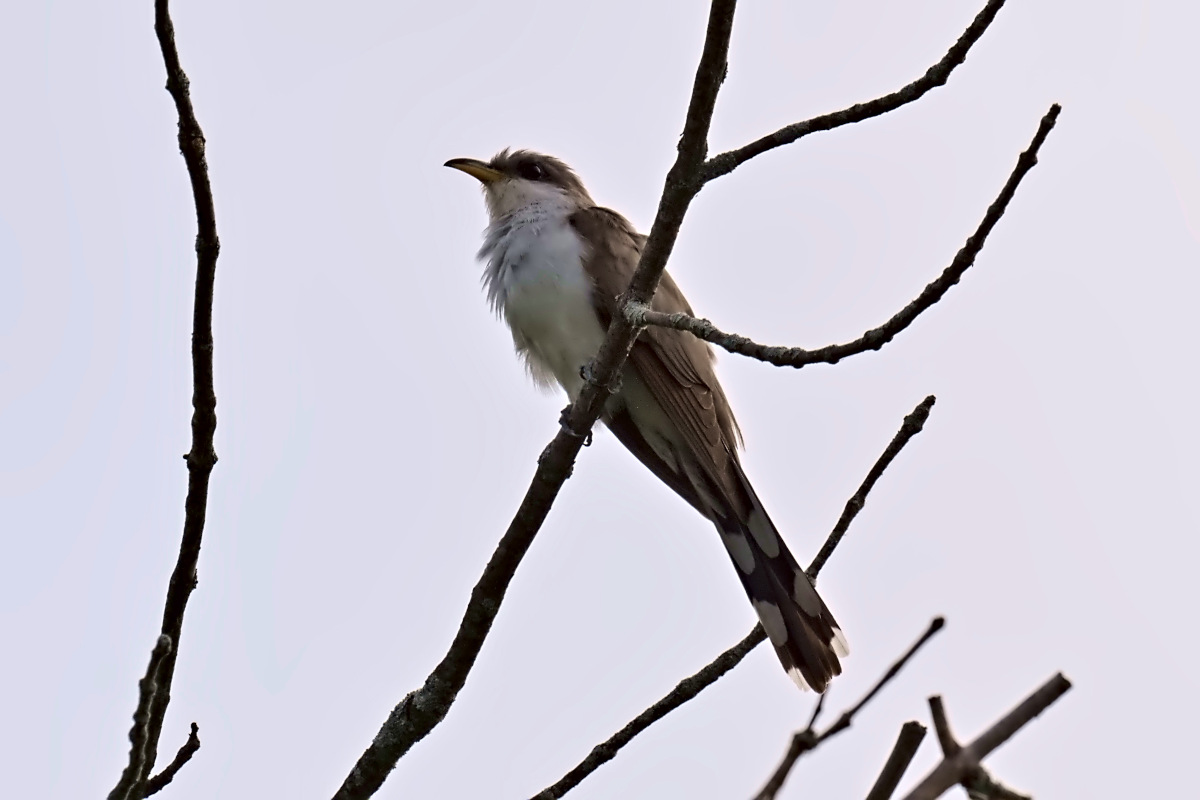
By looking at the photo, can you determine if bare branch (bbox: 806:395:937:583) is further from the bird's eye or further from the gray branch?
the bird's eye

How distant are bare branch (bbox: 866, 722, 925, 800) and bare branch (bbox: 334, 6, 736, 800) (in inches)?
68.0

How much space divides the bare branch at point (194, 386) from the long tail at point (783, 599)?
2.22 metres

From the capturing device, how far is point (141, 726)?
2.23m

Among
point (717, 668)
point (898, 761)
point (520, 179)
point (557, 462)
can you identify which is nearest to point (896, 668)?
point (898, 761)

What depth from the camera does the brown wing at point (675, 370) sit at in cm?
484

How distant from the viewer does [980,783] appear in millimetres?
1495

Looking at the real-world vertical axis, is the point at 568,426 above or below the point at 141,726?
above

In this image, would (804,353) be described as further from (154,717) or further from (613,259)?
(613,259)

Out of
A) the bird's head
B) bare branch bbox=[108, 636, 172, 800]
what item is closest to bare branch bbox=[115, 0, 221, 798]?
bare branch bbox=[108, 636, 172, 800]

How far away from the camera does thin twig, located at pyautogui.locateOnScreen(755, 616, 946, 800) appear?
1509mm

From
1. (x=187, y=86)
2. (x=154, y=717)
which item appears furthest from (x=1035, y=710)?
(x=187, y=86)

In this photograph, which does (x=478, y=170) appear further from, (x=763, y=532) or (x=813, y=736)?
(x=813, y=736)

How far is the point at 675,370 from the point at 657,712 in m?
1.98

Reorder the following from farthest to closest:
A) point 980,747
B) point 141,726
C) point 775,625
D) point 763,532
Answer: point 763,532 < point 775,625 < point 141,726 < point 980,747
